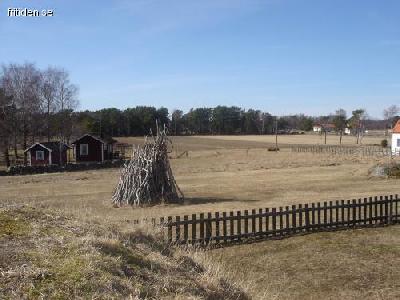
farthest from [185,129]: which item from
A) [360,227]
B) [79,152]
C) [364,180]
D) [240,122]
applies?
[360,227]

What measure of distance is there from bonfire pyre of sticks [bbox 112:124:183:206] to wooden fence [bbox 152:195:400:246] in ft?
25.2

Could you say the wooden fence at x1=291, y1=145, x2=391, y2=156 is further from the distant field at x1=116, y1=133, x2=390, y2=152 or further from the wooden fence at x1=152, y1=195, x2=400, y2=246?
the wooden fence at x1=152, y1=195, x2=400, y2=246

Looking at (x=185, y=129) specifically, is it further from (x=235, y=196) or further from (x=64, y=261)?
(x=64, y=261)

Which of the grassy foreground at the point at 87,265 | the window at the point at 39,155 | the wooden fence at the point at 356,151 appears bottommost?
the wooden fence at the point at 356,151

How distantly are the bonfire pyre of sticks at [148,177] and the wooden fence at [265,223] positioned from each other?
7.67 metres

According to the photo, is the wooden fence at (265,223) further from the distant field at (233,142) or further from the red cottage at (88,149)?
the distant field at (233,142)

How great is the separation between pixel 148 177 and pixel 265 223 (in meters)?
9.16

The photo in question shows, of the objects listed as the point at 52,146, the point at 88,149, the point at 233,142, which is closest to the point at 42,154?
the point at 52,146

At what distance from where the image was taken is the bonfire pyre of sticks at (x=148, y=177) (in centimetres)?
2212

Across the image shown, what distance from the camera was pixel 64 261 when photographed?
14.6 ft

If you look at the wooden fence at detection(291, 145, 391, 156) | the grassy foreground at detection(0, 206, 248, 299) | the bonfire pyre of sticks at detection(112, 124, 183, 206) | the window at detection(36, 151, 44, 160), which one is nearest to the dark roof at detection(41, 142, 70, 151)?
the window at detection(36, 151, 44, 160)

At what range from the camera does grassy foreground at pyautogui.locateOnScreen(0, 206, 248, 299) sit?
155 inches

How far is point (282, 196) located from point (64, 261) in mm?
21731

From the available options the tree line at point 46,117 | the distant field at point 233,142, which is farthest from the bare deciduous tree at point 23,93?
the distant field at point 233,142
